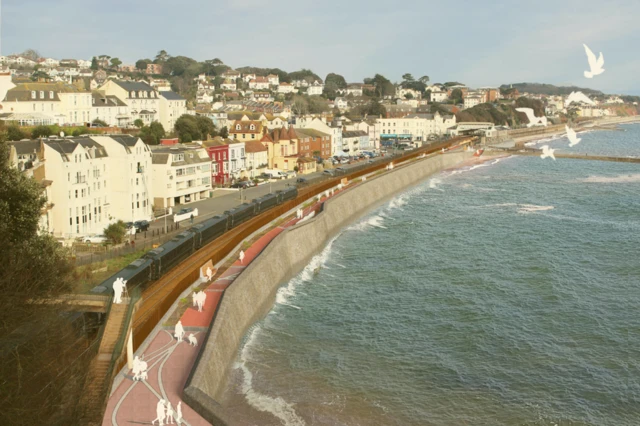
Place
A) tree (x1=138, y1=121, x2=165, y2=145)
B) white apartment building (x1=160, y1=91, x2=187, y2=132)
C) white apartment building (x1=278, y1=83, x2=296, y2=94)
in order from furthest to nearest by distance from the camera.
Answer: white apartment building (x1=278, y1=83, x2=296, y2=94), white apartment building (x1=160, y1=91, x2=187, y2=132), tree (x1=138, y1=121, x2=165, y2=145)

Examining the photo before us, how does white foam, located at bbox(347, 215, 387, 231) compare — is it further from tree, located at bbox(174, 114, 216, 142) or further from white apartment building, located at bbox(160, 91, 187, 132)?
white apartment building, located at bbox(160, 91, 187, 132)

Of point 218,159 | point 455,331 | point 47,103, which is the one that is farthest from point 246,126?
point 455,331

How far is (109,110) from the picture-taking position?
63.5 metres

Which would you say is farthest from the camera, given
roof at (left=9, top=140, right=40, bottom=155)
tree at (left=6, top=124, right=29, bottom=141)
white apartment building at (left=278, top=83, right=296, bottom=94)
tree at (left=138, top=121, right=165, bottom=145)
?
white apartment building at (left=278, top=83, right=296, bottom=94)

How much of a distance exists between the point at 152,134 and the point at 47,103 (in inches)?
368

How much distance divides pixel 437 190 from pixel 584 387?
158 feet

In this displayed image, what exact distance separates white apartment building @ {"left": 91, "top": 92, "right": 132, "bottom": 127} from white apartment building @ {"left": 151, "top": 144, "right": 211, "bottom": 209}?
12094 mm

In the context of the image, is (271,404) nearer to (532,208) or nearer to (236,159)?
(532,208)

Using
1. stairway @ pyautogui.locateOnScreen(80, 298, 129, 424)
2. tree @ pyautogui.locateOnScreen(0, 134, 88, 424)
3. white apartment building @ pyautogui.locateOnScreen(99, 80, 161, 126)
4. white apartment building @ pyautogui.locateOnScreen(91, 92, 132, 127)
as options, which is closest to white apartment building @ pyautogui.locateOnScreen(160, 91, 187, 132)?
white apartment building @ pyautogui.locateOnScreen(99, 80, 161, 126)

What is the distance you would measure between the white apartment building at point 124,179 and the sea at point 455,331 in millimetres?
12050

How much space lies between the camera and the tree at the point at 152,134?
59412mm

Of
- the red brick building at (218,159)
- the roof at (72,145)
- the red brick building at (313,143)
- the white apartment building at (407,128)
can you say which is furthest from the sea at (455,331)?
the white apartment building at (407,128)

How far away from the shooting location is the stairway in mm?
15203

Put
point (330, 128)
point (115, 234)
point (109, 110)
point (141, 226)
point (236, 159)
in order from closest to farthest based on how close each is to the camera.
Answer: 1. point (115, 234)
2. point (141, 226)
3. point (109, 110)
4. point (236, 159)
5. point (330, 128)
